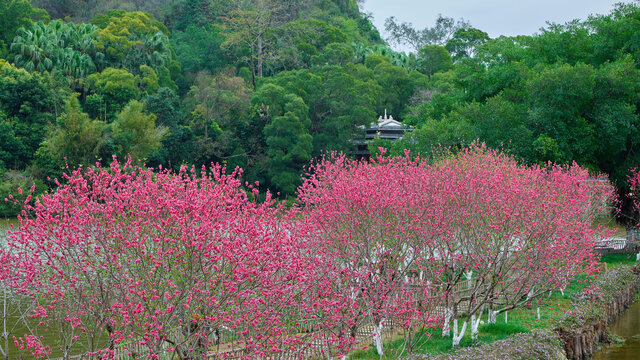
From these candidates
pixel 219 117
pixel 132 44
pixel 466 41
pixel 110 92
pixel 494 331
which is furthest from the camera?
pixel 466 41

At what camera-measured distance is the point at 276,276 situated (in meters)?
10.4

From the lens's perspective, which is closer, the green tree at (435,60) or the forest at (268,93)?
the forest at (268,93)

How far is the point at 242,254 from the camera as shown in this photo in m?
9.03

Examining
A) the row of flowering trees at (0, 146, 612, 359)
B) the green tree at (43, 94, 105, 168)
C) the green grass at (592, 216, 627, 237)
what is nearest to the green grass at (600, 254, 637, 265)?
the green grass at (592, 216, 627, 237)

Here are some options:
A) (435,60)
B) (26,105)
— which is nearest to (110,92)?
(26,105)

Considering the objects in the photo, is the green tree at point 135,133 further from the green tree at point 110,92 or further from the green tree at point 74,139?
the green tree at point 110,92

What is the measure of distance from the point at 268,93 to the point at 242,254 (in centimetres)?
4342

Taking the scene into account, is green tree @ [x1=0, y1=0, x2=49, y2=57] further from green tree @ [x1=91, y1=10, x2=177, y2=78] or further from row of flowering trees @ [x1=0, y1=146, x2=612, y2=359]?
row of flowering trees @ [x1=0, y1=146, x2=612, y2=359]

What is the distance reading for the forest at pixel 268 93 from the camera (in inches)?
1292

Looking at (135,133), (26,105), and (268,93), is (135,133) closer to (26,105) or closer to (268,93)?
(26,105)

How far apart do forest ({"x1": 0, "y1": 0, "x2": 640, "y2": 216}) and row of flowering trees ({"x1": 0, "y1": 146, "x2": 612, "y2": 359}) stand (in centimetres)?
947

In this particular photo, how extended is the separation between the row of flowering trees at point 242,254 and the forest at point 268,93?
9.47 metres

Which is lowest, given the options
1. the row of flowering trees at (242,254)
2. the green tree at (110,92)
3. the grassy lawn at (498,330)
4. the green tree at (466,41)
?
the grassy lawn at (498,330)

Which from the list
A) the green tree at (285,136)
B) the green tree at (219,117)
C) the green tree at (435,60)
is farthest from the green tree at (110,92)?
the green tree at (435,60)
